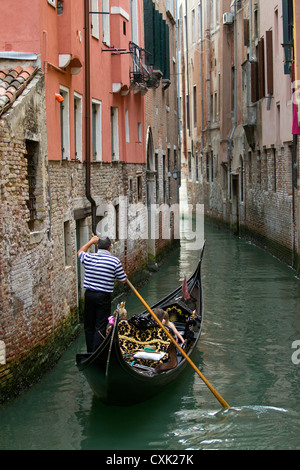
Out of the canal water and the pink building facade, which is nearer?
the canal water

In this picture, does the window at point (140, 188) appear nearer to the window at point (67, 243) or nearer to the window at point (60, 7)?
the window at point (67, 243)

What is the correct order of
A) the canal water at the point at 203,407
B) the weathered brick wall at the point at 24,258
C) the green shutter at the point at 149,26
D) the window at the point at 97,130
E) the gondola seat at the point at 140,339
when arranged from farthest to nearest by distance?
the green shutter at the point at 149,26
the window at the point at 97,130
the gondola seat at the point at 140,339
the weathered brick wall at the point at 24,258
the canal water at the point at 203,407

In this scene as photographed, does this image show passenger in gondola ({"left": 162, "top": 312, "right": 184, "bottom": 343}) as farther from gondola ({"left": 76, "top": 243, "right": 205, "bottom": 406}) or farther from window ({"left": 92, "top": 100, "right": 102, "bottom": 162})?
window ({"left": 92, "top": 100, "right": 102, "bottom": 162})

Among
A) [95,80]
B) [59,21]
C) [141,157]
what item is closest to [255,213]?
[141,157]

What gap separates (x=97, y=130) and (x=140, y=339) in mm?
4788

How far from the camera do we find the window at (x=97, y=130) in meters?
12.0

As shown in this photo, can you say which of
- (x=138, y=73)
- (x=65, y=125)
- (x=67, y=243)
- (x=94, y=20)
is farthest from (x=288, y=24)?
(x=67, y=243)

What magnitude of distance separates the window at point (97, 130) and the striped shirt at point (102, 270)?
4446mm

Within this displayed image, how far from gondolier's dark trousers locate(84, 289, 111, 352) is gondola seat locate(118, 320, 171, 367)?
0.37m

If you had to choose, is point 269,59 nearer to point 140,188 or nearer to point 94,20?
point 140,188

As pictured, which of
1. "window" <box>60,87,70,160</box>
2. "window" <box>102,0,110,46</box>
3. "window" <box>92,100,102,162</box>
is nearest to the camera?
"window" <box>60,87,70,160</box>

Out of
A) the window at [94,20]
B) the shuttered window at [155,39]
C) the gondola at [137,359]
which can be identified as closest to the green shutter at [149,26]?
the shuttered window at [155,39]

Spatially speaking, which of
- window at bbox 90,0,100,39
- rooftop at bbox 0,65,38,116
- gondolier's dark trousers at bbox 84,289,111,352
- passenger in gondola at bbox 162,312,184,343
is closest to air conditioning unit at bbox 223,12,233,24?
window at bbox 90,0,100,39

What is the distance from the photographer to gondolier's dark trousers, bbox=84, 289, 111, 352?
302 inches
